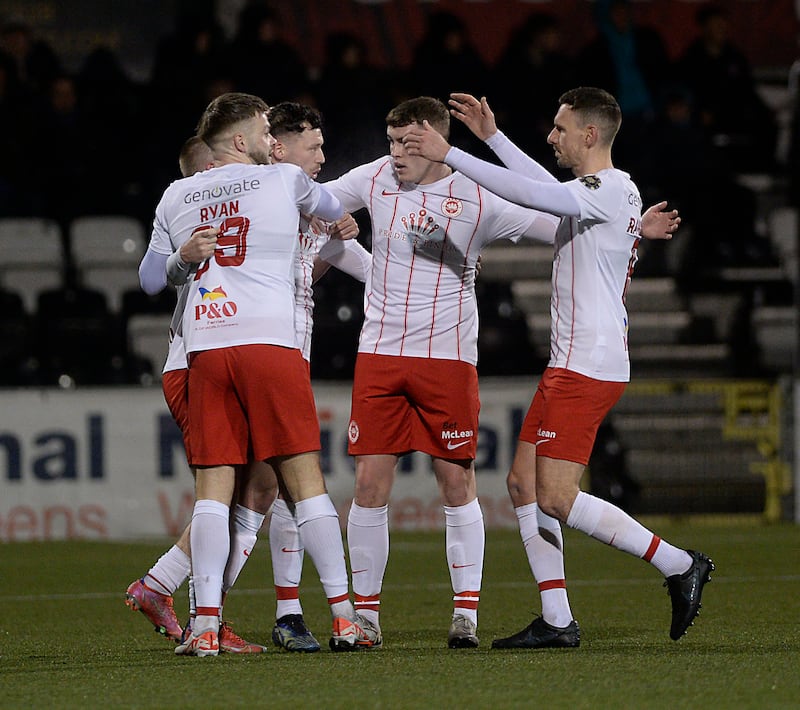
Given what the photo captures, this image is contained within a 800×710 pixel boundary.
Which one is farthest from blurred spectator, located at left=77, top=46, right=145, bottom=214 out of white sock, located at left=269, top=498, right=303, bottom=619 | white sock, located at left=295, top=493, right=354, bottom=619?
white sock, located at left=295, top=493, right=354, bottom=619

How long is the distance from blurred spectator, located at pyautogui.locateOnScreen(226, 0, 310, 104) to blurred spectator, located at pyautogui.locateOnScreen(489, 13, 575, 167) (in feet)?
5.77

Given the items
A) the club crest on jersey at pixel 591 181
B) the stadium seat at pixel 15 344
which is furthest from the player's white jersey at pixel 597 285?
the stadium seat at pixel 15 344

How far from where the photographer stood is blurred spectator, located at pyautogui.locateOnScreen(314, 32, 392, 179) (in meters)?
13.3

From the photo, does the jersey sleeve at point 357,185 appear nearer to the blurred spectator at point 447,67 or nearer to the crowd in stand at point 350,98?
the crowd in stand at point 350,98

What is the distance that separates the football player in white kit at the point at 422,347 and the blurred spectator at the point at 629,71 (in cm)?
818

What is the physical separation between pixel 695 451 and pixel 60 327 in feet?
16.7

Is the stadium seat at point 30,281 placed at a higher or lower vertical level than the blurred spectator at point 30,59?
lower

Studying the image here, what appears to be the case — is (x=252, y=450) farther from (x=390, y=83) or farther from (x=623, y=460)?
(x=390, y=83)

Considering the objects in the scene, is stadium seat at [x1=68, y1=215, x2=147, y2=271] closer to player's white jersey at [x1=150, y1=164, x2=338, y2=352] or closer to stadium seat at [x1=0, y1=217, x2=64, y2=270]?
stadium seat at [x1=0, y1=217, x2=64, y2=270]

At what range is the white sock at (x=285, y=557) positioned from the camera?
5871mm

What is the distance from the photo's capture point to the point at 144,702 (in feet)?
14.1

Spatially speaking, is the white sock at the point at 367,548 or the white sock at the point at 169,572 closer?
the white sock at the point at 169,572

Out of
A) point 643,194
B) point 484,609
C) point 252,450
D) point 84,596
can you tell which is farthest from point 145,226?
point 252,450

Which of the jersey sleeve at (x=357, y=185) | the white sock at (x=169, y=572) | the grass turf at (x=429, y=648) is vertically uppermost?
the jersey sleeve at (x=357, y=185)
